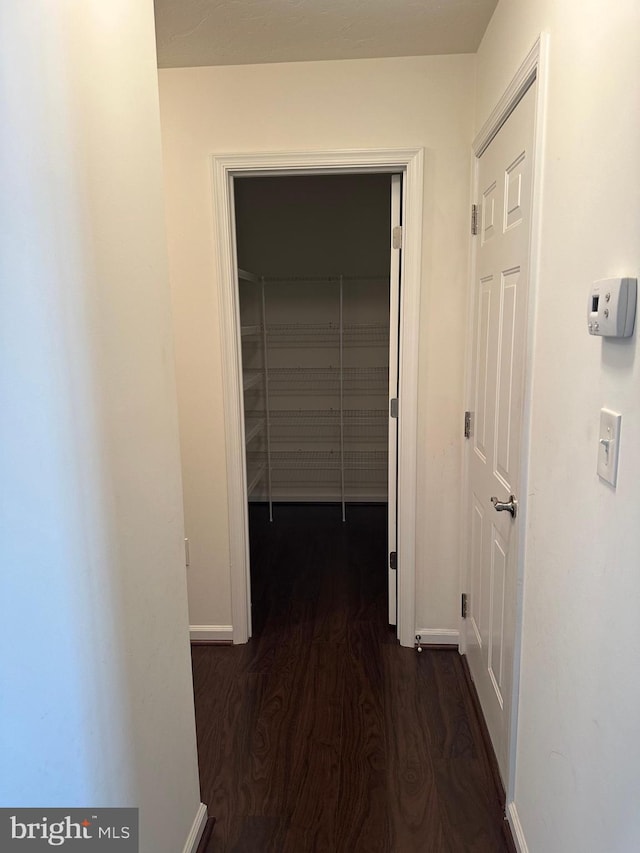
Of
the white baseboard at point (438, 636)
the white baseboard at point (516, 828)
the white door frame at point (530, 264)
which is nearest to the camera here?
the white door frame at point (530, 264)

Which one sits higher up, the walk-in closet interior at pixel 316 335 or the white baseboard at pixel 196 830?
the walk-in closet interior at pixel 316 335

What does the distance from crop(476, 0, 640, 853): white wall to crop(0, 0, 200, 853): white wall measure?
908mm

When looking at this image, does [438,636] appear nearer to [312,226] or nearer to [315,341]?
[315,341]

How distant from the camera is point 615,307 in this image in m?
0.89

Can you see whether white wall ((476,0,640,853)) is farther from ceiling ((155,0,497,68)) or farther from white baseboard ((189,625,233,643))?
white baseboard ((189,625,233,643))

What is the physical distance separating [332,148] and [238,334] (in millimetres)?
869

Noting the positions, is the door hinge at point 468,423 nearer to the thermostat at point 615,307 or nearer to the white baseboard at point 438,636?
the white baseboard at point 438,636

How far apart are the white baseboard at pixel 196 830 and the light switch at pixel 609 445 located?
144 centimetres

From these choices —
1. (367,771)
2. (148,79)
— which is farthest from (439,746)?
(148,79)

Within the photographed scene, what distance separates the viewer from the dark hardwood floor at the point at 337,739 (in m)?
1.63

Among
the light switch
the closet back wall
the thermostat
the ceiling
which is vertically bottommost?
the light switch

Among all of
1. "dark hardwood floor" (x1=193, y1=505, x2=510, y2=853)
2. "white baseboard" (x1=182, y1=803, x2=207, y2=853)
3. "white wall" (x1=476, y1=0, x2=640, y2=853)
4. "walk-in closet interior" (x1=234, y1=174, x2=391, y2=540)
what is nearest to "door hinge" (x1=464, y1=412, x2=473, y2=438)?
"white wall" (x1=476, y1=0, x2=640, y2=853)

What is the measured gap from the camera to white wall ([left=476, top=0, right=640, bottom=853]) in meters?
0.89

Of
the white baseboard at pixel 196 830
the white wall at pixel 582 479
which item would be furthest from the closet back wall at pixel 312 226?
the white baseboard at pixel 196 830
